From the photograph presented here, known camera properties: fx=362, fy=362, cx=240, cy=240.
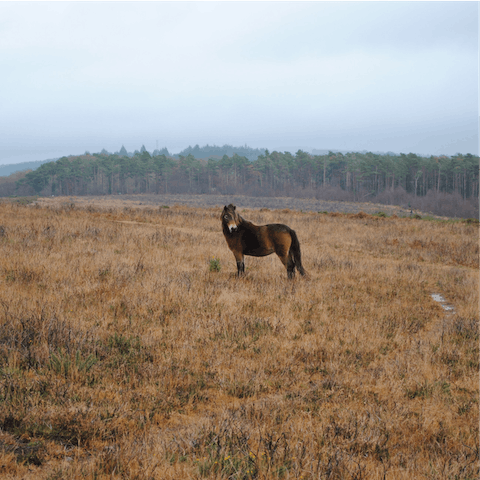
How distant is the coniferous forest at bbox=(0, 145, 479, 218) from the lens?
80625 mm

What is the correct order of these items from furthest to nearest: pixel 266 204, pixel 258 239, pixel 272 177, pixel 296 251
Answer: pixel 272 177 < pixel 266 204 < pixel 296 251 < pixel 258 239

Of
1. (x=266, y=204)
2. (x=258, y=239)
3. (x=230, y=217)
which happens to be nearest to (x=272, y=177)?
(x=266, y=204)

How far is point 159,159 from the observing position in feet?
330

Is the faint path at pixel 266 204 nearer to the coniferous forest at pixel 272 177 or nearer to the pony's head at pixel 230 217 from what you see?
the coniferous forest at pixel 272 177

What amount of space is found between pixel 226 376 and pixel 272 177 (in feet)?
335

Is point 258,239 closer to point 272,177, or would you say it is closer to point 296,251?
point 296,251

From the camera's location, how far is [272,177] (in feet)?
343

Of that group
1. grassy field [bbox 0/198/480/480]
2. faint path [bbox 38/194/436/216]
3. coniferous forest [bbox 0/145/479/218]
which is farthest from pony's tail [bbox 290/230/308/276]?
coniferous forest [bbox 0/145/479/218]

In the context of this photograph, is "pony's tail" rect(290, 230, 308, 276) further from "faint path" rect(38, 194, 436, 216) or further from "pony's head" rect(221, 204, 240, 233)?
"faint path" rect(38, 194, 436, 216)

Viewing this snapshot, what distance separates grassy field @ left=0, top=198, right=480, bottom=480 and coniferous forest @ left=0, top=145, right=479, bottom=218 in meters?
74.6

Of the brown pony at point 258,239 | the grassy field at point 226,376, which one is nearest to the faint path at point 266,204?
the brown pony at point 258,239

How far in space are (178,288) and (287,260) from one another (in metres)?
3.07

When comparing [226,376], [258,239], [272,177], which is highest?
[272,177]

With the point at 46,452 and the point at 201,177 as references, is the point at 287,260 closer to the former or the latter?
the point at 46,452
